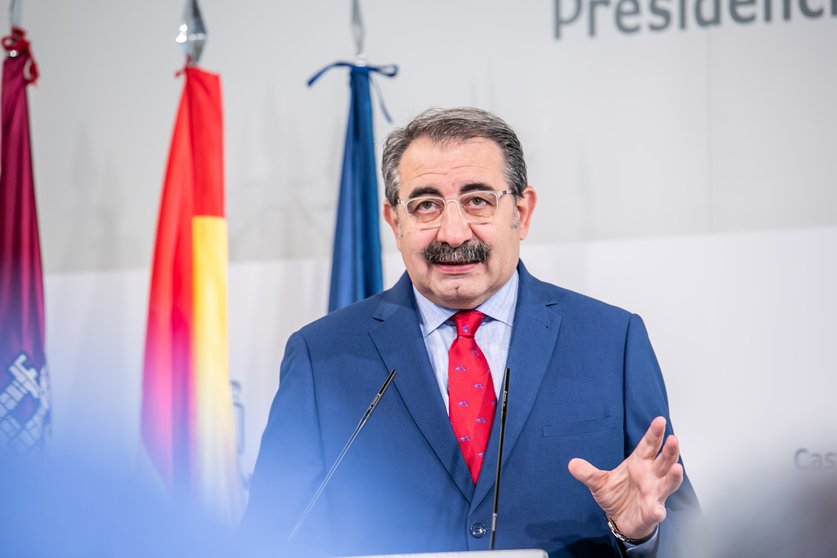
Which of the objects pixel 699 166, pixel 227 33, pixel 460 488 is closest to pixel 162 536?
pixel 460 488

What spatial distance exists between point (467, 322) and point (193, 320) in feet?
4.69

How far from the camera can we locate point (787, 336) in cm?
319

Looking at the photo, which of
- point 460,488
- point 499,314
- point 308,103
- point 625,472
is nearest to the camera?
point 625,472

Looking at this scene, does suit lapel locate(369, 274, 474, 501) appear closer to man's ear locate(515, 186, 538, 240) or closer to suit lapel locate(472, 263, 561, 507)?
suit lapel locate(472, 263, 561, 507)

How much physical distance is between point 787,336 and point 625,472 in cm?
177

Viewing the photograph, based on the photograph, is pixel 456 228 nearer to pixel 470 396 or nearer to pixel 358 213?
pixel 470 396

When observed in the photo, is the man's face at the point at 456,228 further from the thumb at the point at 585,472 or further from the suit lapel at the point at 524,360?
the thumb at the point at 585,472

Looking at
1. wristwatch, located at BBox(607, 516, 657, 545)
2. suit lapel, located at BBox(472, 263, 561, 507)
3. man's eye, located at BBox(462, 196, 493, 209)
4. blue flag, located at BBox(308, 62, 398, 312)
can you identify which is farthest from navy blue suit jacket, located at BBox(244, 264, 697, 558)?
blue flag, located at BBox(308, 62, 398, 312)

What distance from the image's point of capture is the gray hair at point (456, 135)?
2.23 meters

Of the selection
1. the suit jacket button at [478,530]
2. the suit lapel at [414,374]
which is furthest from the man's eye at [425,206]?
the suit jacket button at [478,530]

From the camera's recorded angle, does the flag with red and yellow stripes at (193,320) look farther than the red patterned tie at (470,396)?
Yes

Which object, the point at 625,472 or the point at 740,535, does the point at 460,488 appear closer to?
the point at 625,472

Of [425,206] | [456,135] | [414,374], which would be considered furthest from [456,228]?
[414,374]

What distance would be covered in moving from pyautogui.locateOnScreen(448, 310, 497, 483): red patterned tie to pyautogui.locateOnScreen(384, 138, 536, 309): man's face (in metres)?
0.09
